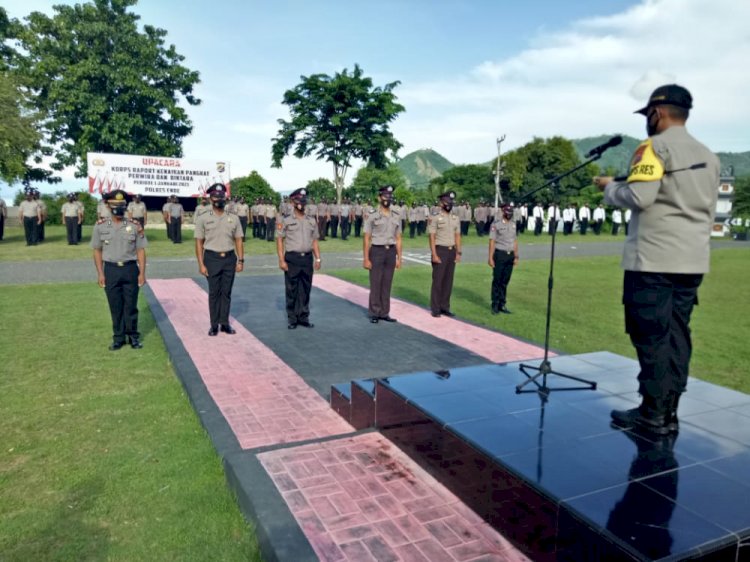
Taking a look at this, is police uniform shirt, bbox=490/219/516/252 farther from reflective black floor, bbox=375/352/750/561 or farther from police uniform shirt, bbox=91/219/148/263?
police uniform shirt, bbox=91/219/148/263

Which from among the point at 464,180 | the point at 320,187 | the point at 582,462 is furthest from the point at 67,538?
the point at 464,180

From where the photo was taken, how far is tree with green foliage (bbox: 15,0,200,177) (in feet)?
106

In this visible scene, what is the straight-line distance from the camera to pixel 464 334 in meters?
7.50

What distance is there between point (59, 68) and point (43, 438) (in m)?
35.9

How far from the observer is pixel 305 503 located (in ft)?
10.1

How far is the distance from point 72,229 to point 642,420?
20.2m

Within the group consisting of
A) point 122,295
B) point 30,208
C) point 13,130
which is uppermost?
point 13,130

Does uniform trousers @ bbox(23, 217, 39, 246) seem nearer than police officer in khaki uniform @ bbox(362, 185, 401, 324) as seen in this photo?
No

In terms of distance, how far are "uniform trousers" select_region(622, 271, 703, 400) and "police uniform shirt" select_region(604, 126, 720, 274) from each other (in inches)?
3.8

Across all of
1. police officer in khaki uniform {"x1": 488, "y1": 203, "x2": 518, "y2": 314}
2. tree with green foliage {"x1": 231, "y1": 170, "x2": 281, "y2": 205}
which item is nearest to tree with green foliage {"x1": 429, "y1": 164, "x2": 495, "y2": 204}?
tree with green foliage {"x1": 231, "y1": 170, "x2": 281, "y2": 205}

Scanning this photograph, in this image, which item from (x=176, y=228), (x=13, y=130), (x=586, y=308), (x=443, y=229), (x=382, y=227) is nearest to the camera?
(x=382, y=227)

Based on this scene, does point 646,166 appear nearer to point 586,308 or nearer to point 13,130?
point 586,308

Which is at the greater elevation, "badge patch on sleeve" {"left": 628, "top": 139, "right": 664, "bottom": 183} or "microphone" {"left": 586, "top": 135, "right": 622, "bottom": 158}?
"microphone" {"left": 586, "top": 135, "right": 622, "bottom": 158}

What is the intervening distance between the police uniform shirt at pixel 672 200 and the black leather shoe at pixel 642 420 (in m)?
0.92
